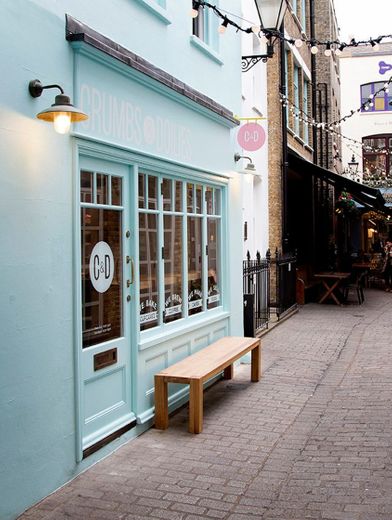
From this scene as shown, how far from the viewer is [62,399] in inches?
187

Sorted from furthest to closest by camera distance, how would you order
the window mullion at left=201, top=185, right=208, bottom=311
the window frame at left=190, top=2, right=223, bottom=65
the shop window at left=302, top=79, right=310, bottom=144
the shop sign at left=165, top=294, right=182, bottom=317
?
1. the shop window at left=302, top=79, right=310, bottom=144
2. the window frame at left=190, top=2, right=223, bottom=65
3. the window mullion at left=201, top=185, right=208, bottom=311
4. the shop sign at left=165, top=294, right=182, bottom=317

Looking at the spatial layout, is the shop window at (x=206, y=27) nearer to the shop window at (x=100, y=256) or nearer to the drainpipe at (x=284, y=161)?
the shop window at (x=100, y=256)

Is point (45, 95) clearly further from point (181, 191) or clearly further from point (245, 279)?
point (245, 279)

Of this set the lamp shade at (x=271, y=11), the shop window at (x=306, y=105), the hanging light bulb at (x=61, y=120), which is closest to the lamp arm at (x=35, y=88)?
the hanging light bulb at (x=61, y=120)

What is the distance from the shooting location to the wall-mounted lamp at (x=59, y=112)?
13.9 ft

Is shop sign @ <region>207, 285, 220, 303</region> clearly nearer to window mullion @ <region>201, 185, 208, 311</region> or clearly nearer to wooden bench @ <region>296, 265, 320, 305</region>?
window mullion @ <region>201, 185, 208, 311</region>

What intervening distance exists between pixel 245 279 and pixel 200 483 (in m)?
6.57

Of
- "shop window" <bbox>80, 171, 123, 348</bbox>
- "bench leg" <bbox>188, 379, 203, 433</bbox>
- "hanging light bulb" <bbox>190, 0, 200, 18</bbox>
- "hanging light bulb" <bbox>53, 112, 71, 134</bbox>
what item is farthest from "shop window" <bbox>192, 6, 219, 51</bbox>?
"bench leg" <bbox>188, 379, 203, 433</bbox>

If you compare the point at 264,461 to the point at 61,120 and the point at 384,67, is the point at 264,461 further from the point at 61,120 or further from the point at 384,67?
the point at 384,67

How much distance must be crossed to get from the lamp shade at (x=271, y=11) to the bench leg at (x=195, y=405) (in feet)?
16.5

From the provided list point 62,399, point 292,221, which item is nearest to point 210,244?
point 62,399

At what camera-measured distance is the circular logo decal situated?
536cm

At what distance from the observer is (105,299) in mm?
5562

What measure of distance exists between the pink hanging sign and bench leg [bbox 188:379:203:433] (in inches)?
166
